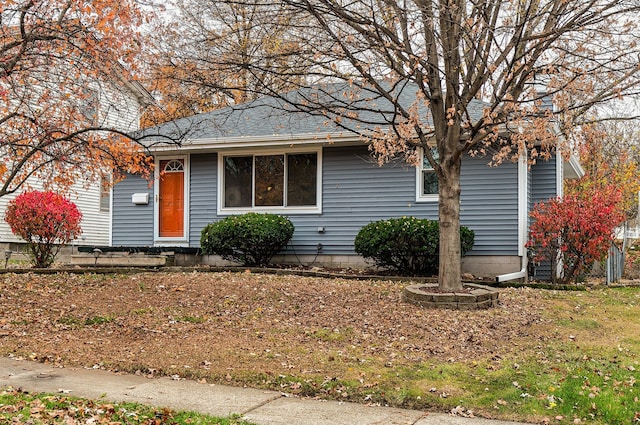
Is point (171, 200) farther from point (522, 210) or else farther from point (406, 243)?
point (522, 210)

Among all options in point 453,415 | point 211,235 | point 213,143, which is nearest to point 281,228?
point 211,235

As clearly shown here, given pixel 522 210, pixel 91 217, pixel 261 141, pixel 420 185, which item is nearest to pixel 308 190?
pixel 261 141

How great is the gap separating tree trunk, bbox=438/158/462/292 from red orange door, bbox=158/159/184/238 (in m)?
8.45

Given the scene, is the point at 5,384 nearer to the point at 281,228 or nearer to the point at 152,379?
the point at 152,379

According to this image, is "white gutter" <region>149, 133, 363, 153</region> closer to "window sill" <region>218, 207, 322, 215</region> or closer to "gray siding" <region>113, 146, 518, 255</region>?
"gray siding" <region>113, 146, 518, 255</region>

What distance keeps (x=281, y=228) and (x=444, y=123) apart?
5.46 metres

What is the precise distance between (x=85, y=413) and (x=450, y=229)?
6325 mm

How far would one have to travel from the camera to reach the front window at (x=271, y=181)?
15258mm

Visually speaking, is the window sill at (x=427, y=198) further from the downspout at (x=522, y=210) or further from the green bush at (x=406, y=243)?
the downspout at (x=522, y=210)

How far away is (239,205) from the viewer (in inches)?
625

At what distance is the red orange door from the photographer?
1636 cm

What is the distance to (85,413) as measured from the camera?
493 centimetres

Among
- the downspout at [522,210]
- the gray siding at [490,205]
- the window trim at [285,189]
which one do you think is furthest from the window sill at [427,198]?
the window trim at [285,189]

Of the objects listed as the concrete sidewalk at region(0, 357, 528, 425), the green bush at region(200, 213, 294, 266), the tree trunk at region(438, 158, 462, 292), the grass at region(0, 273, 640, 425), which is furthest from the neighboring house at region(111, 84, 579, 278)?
the concrete sidewalk at region(0, 357, 528, 425)
